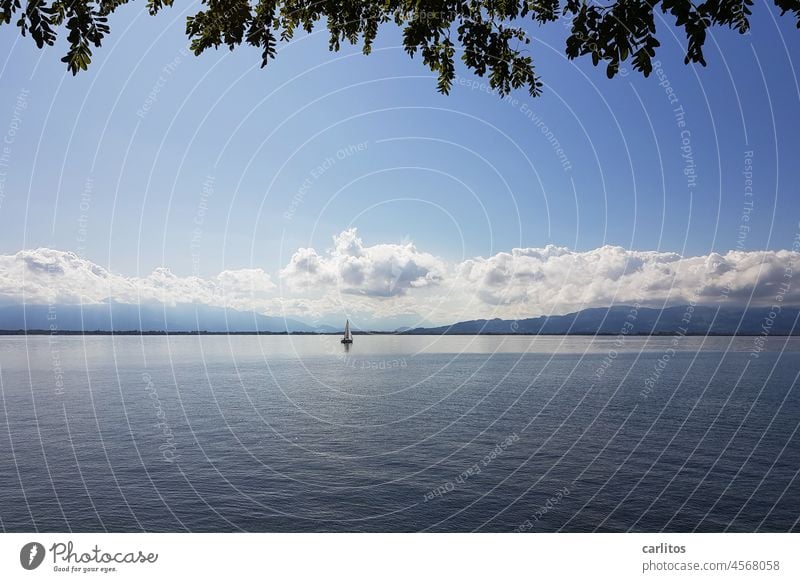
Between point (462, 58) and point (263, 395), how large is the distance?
102m

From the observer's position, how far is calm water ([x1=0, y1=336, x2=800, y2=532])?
41688 mm

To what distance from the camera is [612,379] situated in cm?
13850

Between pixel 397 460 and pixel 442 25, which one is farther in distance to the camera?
pixel 397 460
